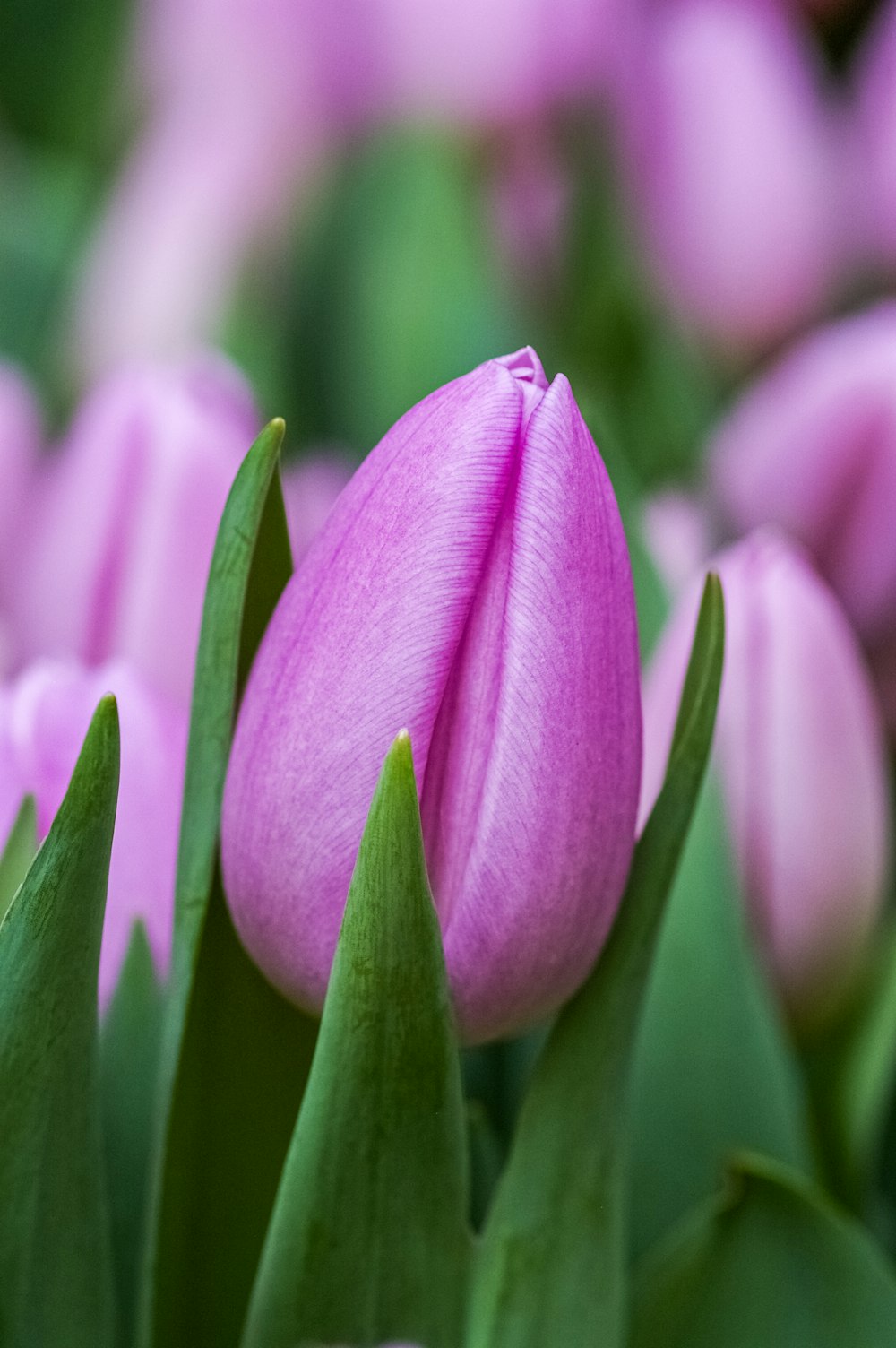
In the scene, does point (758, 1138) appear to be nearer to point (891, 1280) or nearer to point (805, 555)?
point (891, 1280)

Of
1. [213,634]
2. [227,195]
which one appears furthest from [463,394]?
[227,195]

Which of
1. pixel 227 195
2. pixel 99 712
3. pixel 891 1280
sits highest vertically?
pixel 227 195

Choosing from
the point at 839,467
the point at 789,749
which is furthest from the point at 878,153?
the point at 789,749

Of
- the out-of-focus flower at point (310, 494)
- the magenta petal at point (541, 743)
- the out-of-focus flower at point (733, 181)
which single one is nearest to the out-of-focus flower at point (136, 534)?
the out-of-focus flower at point (310, 494)

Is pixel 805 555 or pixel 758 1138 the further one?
pixel 805 555

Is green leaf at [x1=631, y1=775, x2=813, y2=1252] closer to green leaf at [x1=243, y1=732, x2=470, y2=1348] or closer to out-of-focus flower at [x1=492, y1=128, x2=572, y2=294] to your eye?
green leaf at [x1=243, y1=732, x2=470, y2=1348]

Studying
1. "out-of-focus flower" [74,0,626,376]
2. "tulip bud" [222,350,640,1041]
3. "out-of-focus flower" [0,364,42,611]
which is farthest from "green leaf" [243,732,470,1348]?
"out-of-focus flower" [74,0,626,376]

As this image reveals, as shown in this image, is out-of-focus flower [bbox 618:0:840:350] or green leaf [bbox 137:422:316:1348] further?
out-of-focus flower [bbox 618:0:840:350]
